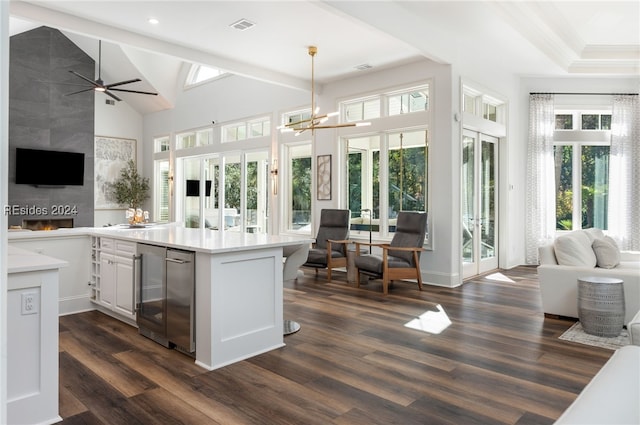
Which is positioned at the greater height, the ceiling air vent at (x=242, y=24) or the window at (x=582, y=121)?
the ceiling air vent at (x=242, y=24)

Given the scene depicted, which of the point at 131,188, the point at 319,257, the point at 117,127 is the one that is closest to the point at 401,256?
the point at 319,257

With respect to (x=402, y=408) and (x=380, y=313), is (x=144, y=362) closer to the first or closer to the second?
(x=402, y=408)

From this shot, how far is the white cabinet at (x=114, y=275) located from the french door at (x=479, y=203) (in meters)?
4.50

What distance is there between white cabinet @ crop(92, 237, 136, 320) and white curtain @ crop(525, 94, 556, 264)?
6467 millimetres

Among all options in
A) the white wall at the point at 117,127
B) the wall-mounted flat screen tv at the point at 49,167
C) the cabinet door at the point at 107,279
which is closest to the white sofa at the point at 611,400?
the cabinet door at the point at 107,279

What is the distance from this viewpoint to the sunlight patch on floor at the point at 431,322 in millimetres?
3877

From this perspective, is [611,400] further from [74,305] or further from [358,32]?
[358,32]

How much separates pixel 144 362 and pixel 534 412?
2527 mm

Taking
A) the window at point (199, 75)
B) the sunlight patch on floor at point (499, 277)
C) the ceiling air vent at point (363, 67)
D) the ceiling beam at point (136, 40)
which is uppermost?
the window at point (199, 75)

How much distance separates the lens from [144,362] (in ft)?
10.1

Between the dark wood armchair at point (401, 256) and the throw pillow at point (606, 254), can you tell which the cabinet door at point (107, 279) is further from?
→ the throw pillow at point (606, 254)

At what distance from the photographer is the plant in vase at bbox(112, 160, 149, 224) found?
415 inches

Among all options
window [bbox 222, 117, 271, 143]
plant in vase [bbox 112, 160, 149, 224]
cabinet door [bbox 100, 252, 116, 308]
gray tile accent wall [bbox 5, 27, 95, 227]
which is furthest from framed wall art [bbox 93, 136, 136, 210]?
cabinet door [bbox 100, 252, 116, 308]

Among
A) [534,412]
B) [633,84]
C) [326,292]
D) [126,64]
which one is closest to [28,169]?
[126,64]
